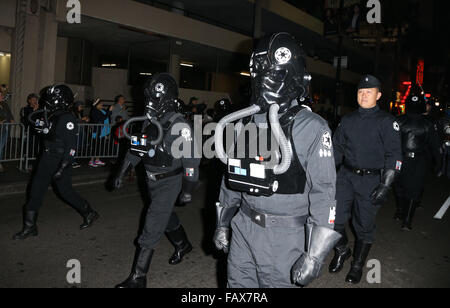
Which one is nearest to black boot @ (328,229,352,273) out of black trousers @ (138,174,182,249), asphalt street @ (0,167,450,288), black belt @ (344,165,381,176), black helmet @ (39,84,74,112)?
asphalt street @ (0,167,450,288)

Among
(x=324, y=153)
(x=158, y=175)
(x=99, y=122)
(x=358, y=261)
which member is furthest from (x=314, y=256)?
(x=99, y=122)

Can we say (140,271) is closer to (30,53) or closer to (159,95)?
(159,95)

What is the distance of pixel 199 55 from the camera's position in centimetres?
2005

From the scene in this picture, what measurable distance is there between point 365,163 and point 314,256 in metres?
2.25

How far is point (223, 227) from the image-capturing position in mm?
2559

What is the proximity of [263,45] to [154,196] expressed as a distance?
78.6 inches

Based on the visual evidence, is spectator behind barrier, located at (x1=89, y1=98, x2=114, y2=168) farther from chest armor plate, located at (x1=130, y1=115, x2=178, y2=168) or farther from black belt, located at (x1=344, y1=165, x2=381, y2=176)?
black belt, located at (x1=344, y1=165, x2=381, y2=176)

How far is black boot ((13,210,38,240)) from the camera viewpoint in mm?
4727

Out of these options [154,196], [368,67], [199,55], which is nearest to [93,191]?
[154,196]

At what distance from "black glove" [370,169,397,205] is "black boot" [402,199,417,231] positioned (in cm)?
260

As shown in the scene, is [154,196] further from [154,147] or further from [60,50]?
[60,50]

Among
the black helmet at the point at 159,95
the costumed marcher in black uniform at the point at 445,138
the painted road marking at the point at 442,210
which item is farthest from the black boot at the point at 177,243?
the costumed marcher in black uniform at the point at 445,138

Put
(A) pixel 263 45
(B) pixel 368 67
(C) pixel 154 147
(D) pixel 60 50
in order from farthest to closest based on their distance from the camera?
(B) pixel 368 67 < (D) pixel 60 50 < (C) pixel 154 147 < (A) pixel 263 45
